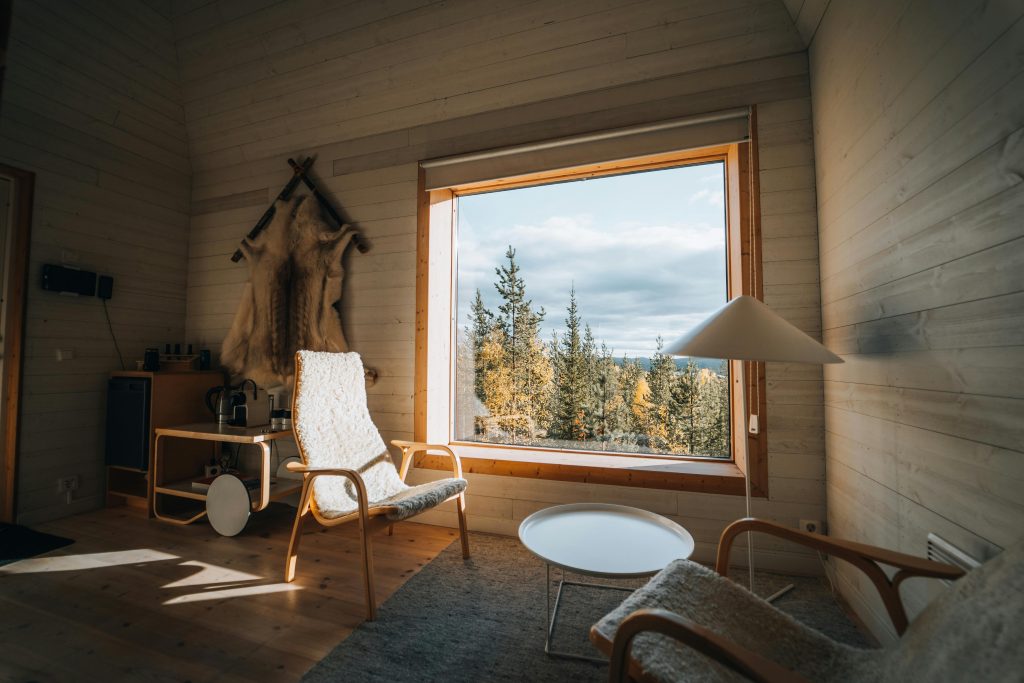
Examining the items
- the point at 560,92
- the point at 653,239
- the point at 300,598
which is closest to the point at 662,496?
the point at 653,239

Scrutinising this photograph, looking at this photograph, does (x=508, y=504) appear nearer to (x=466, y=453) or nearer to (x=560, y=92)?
(x=466, y=453)

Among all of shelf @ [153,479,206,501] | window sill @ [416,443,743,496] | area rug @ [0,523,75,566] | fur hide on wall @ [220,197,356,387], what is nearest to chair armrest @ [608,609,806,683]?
window sill @ [416,443,743,496]

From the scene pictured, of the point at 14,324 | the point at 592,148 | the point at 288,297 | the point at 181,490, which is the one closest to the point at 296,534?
the point at 181,490

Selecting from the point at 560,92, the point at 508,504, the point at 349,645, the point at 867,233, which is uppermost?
the point at 560,92

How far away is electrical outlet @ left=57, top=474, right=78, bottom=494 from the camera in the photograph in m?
3.00

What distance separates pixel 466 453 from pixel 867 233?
2298 millimetres

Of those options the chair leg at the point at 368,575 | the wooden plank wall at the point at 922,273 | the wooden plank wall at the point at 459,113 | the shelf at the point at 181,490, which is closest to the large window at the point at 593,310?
the wooden plank wall at the point at 459,113

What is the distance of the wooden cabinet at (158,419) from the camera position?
3.03m

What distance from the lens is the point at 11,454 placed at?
2.79 metres

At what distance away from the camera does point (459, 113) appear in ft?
9.66

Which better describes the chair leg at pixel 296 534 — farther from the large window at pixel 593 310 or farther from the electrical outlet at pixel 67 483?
the electrical outlet at pixel 67 483

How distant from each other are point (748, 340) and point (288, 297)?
297 centimetres

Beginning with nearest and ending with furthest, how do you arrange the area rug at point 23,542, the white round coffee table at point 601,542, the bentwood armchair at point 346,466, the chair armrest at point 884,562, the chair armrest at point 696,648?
1. the chair armrest at point 696,648
2. the chair armrest at point 884,562
3. the white round coffee table at point 601,542
4. the bentwood armchair at point 346,466
5. the area rug at point 23,542

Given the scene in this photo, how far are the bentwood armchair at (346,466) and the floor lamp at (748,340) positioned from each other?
1.32 m
